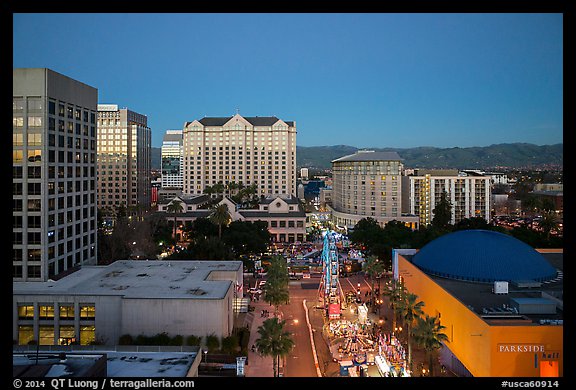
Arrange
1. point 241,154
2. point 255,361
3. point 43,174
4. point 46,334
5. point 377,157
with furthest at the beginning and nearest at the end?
point 241,154 → point 377,157 → point 43,174 → point 46,334 → point 255,361

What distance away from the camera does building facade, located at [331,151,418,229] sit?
346ft

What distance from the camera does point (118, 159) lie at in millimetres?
125562

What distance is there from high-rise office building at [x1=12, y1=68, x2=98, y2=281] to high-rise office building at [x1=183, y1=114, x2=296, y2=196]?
8982 centimetres

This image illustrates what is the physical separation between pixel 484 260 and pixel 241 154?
10124 centimetres

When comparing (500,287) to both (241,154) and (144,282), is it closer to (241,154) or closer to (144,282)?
(144,282)

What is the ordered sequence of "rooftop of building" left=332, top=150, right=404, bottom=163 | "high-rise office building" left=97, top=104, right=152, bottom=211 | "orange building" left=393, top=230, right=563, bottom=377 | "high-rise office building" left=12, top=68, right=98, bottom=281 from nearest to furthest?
"orange building" left=393, top=230, right=563, bottom=377 → "high-rise office building" left=12, top=68, right=98, bottom=281 → "rooftop of building" left=332, top=150, right=404, bottom=163 → "high-rise office building" left=97, top=104, right=152, bottom=211

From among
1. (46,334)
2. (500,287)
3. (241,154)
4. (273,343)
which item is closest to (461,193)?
(241,154)

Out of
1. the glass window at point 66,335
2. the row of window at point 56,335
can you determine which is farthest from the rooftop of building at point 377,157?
the glass window at point 66,335

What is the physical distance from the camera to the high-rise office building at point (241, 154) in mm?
132125

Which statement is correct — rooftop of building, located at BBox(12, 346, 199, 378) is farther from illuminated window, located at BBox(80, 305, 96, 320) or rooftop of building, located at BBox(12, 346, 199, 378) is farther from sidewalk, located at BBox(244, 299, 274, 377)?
illuminated window, located at BBox(80, 305, 96, 320)

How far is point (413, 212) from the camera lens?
361ft

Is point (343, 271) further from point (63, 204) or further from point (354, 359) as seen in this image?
point (63, 204)

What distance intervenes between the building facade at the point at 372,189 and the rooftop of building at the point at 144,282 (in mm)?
68154

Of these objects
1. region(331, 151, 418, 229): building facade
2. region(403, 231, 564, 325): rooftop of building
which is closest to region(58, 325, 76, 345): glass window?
region(403, 231, 564, 325): rooftop of building
